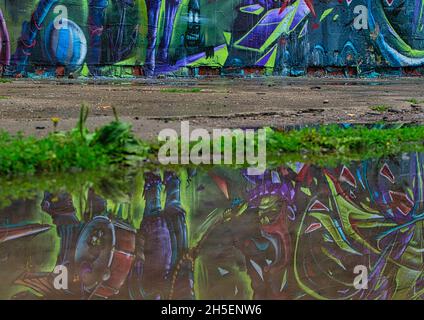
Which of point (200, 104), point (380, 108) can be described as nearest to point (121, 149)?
point (200, 104)

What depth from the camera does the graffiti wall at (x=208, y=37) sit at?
18312 millimetres

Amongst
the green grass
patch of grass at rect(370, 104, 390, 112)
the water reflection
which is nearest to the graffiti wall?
patch of grass at rect(370, 104, 390, 112)

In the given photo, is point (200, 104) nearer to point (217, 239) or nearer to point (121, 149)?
point (121, 149)

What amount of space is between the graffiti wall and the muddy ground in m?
1.54

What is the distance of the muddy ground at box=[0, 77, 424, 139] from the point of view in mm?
9094

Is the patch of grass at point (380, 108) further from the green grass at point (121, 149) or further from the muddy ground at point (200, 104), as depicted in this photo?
the green grass at point (121, 149)

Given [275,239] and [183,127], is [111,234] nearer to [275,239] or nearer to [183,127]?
[275,239]

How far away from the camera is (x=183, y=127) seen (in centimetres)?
841

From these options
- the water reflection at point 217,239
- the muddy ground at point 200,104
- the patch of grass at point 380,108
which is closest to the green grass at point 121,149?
the water reflection at point 217,239

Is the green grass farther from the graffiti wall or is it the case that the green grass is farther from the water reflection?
the graffiti wall
